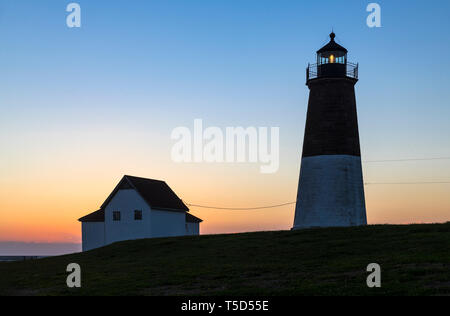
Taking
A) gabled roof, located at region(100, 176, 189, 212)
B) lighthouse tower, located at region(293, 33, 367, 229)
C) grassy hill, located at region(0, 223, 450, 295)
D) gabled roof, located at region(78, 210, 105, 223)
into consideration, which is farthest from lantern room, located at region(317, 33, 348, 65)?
gabled roof, located at region(78, 210, 105, 223)

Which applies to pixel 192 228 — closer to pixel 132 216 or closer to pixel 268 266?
pixel 132 216

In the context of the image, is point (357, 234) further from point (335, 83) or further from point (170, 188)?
point (170, 188)

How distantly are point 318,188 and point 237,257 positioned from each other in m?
13.0

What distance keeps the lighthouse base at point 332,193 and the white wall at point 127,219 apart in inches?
667

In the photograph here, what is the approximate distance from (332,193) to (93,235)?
26.1 m

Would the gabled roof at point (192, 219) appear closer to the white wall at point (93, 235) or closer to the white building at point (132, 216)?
the white building at point (132, 216)

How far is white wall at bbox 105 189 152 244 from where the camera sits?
50594 mm

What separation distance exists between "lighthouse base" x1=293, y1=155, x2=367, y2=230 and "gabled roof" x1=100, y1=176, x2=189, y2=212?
1716cm

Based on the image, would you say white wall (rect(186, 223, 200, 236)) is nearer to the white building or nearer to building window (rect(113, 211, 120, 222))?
the white building

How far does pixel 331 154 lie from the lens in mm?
38781

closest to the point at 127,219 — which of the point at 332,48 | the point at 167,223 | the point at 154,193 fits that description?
the point at 154,193

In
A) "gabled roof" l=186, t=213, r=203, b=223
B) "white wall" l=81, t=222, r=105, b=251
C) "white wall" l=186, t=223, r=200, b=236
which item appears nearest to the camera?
"white wall" l=81, t=222, r=105, b=251

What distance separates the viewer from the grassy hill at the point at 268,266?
59.1ft

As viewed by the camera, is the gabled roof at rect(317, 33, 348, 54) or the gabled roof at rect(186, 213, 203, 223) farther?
the gabled roof at rect(186, 213, 203, 223)
